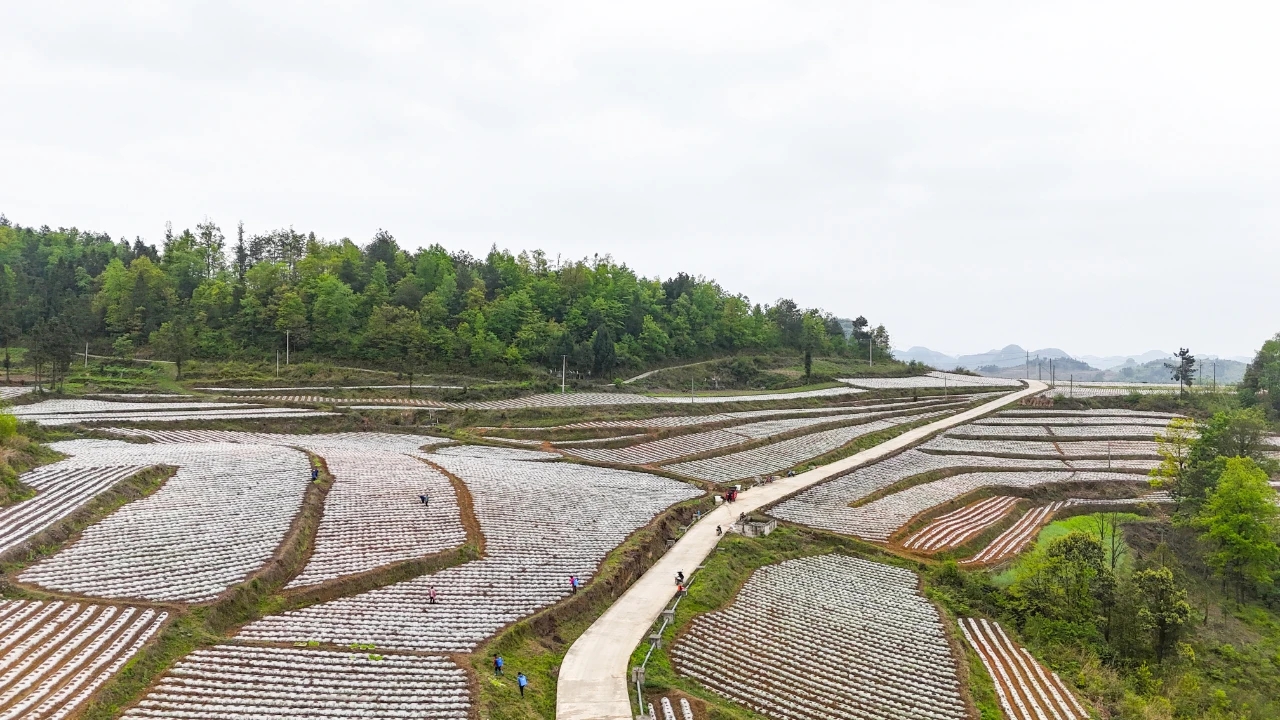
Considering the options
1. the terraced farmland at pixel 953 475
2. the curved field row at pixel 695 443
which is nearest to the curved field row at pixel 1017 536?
the terraced farmland at pixel 953 475

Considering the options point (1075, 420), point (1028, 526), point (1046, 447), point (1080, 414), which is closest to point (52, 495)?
point (1028, 526)

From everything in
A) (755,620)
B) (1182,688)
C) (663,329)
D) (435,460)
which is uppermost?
(663,329)

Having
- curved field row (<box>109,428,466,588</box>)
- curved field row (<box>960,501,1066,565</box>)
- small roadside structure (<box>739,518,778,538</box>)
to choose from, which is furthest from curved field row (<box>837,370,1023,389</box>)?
curved field row (<box>109,428,466,588</box>)

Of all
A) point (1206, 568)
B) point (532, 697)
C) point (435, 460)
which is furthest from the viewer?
point (435, 460)

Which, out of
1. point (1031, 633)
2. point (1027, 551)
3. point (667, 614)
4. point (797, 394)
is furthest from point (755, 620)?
point (797, 394)

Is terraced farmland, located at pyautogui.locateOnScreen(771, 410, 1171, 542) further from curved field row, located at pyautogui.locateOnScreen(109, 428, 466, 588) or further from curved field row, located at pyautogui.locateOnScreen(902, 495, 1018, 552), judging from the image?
curved field row, located at pyautogui.locateOnScreen(109, 428, 466, 588)

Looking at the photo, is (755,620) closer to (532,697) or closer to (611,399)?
(532,697)
